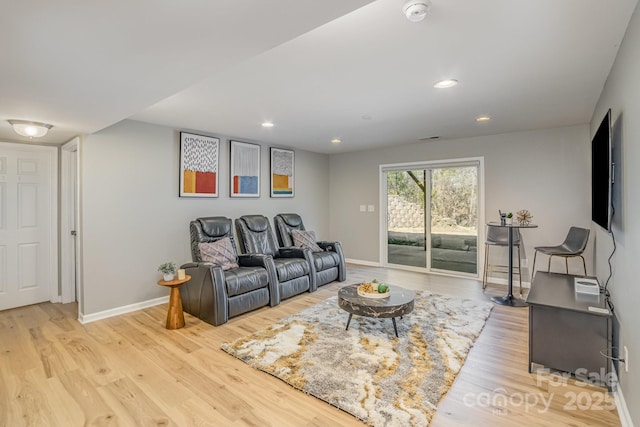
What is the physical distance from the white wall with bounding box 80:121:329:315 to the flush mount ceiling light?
0.39 meters

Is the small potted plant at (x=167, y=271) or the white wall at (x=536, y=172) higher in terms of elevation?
the white wall at (x=536, y=172)

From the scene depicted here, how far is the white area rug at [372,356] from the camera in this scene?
79.4 inches

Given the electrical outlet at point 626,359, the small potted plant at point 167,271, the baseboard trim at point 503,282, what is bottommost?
the baseboard trim at point 503,282

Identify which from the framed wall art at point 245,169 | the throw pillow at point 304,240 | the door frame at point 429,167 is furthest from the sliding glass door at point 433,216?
the framed wall art at point 245,169

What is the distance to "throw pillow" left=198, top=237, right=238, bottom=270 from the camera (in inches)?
151

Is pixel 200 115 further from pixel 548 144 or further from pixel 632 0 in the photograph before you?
pixel 548 144

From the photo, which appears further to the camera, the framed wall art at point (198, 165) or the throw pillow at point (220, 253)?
the framed wall art at point (198, 165)

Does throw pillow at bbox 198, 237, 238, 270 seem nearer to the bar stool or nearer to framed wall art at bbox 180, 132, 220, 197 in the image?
framed wall art at bbox 180, 132, 220, 197

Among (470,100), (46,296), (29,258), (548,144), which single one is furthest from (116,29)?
(548,144)

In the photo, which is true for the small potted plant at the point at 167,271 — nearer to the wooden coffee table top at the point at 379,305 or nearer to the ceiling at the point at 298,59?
the ceiling at the point at 298,59

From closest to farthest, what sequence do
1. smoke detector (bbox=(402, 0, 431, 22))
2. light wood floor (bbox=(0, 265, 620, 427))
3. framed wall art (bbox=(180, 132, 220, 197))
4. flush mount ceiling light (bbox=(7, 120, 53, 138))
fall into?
smoke detector (bbox=(402, 0, 431, 22)) < light wood floor (bbox=(0, 265, 620, 427)) < flush mount ceiling light (bbox=(7, 120, 53, 138)) < framed wall art (bbox=(180, 132, 220, 197))

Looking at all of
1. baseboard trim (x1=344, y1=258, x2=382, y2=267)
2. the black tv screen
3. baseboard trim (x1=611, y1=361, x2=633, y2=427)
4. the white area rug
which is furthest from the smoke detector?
baseboard trim (x1=344, y1=258, x2=382, y2=267)

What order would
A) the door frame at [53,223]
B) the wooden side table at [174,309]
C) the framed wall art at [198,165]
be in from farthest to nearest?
1. the framed wall art at [198,165]
2. the door frame at [53,223]
3. the wooden side table at [174,309]

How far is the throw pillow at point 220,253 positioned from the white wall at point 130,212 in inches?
23.7
